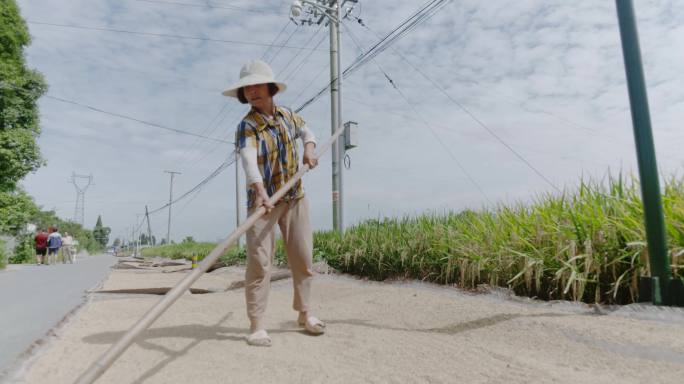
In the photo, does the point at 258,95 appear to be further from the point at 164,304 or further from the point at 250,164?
the point at 164,304

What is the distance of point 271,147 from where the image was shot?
103 inches

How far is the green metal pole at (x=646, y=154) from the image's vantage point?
2.35 m

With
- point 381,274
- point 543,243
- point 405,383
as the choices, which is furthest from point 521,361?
point 381,274

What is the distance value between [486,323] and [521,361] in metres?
0.66

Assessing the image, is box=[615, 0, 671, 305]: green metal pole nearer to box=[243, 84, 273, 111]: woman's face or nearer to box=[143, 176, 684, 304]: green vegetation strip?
→ box=[143, 176, 684, 304]: green vegetation strip

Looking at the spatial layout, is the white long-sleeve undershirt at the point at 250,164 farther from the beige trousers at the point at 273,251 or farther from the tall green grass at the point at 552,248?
the tall green grass at the point at 552,248

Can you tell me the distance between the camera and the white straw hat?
251cm

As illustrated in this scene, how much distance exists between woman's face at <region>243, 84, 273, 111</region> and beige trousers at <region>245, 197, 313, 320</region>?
64 cm

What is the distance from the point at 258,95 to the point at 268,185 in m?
0.57

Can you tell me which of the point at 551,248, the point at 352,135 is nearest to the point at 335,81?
the point at 352,135

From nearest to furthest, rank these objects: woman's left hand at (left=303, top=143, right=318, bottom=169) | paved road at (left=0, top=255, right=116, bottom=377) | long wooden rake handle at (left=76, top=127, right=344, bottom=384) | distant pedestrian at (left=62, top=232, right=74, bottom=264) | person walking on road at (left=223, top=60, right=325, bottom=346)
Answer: long wooden rake handle at (left=76, top=127, right=344, bottom=384) < paved road at (left=0, top=255, right=116, bottom=377) < person walking on road at (left=223, top=60, right=325, bottom=346) < woman's left hand at (left=303, top=143, right=318, bottom=169) < distant pedestrian at (left=62, top=232, right=74, bottom=264)

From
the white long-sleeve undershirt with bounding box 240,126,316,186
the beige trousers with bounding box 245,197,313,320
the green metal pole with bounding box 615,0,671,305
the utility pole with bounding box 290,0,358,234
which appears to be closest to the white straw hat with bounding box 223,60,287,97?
the white long-sleeve undershirt with bounding box 240,126,316,186

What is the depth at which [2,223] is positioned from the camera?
559 inches

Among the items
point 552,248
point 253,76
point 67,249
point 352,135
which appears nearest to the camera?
point 253,76
